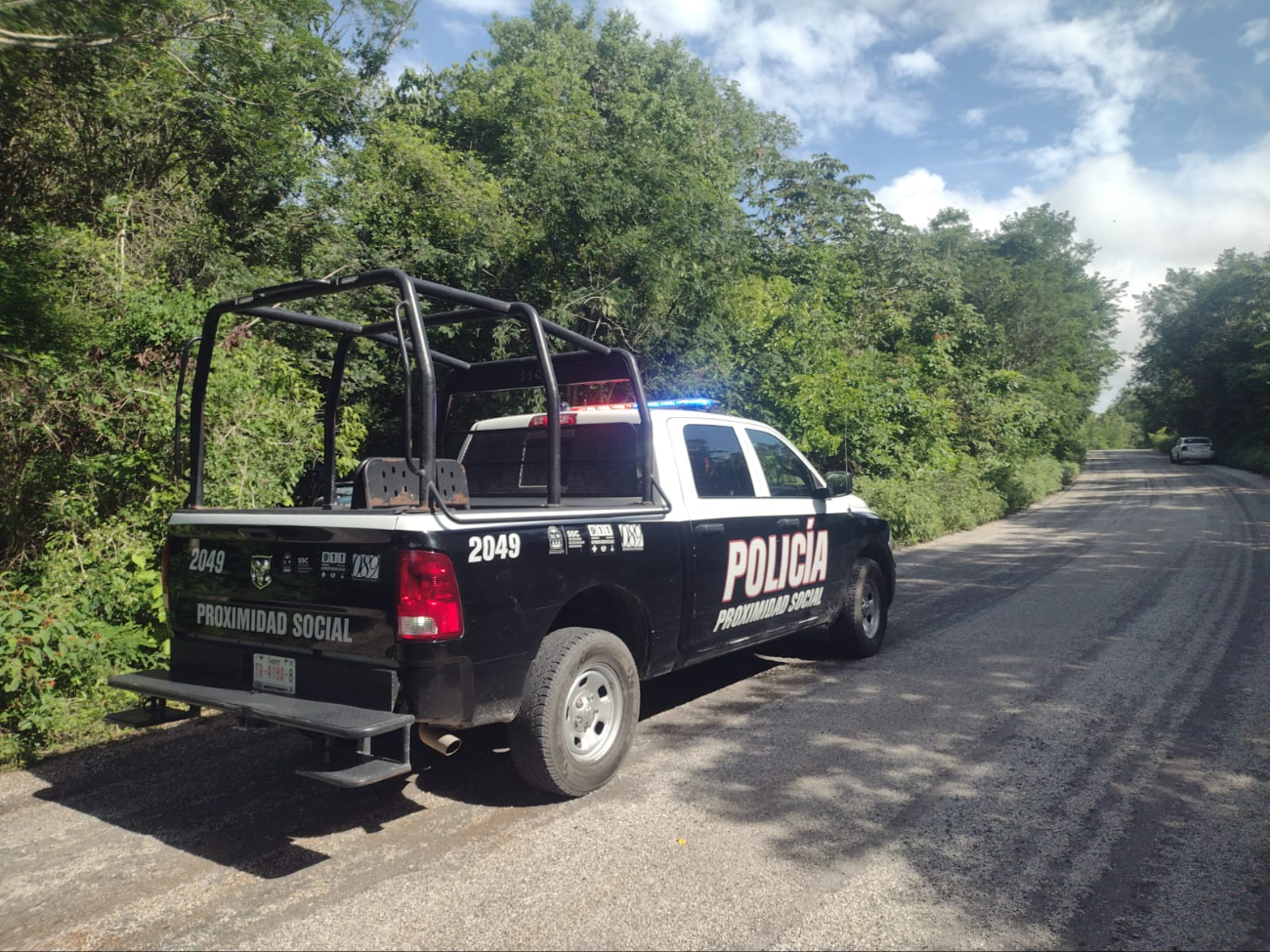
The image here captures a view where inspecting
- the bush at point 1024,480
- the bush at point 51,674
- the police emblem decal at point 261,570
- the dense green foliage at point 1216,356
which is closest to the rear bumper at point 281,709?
the police emblem decal at point 261,570

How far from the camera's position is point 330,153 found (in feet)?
58.7

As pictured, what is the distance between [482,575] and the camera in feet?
12.6

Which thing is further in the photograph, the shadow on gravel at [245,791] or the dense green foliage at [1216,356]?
the dense green foliage at [1216,356]

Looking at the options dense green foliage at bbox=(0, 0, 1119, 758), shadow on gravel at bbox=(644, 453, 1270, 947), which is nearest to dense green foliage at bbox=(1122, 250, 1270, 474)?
A: dense green foliage at bbox=(0, 0, 1119, 758)

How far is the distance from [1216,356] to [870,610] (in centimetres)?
5710

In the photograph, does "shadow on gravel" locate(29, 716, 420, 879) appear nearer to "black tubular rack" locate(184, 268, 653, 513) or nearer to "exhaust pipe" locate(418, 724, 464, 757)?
"exhaust pipe" locate(418, 724, 464, 757)

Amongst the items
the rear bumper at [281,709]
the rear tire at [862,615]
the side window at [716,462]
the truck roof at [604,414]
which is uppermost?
the truck roof at [604,414]

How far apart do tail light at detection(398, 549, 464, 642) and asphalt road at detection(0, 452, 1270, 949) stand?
961 mm

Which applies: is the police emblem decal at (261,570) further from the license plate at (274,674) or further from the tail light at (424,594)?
the tail light at (424,594)

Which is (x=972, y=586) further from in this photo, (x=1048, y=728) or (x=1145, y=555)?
(x=1048, y=728)

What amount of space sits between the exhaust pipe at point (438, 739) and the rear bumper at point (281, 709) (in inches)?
9.8

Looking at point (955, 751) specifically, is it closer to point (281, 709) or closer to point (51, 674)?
point (281, 709)

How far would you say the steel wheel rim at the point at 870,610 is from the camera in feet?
23.8

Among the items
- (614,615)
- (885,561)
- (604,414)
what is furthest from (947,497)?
(614,615)
